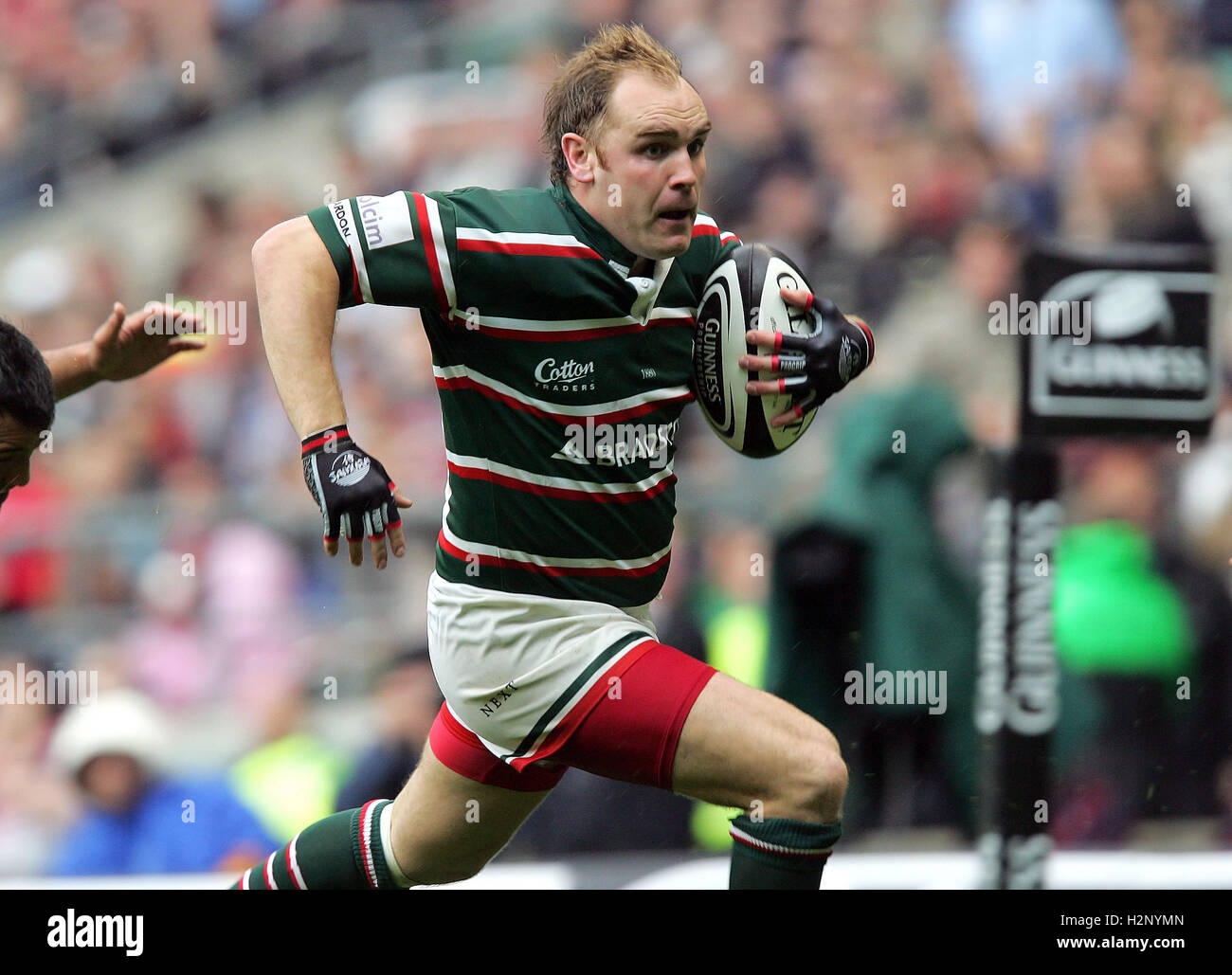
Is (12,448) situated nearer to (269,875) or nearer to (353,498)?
(353,498)

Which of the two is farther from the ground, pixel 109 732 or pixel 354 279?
pixel 354 279

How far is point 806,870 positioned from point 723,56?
4.20 metres

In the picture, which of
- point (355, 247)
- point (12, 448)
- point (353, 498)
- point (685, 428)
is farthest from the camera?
point (685, 428)

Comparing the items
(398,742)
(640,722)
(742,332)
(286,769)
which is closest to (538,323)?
(742,332)

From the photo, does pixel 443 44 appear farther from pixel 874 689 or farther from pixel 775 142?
pixel 874 689

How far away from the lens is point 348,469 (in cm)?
293

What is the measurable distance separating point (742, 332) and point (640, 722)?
0.89 meters

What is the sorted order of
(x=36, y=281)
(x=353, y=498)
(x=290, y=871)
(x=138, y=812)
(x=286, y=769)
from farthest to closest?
(x=36, y=281) → (x=286, y=769) → (x=138, y=812) → (x=290, y=871) → (x=353, y=498)

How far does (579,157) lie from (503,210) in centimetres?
23

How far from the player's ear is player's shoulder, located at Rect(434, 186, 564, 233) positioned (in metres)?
0.09

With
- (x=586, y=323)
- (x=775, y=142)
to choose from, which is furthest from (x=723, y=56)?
(x=586, y=323)

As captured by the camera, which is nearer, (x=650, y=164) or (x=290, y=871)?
(x=650, y=164)

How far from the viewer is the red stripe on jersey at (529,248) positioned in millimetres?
3230

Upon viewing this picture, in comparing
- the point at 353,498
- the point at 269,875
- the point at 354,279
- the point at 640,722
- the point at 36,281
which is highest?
the point at 36,281
